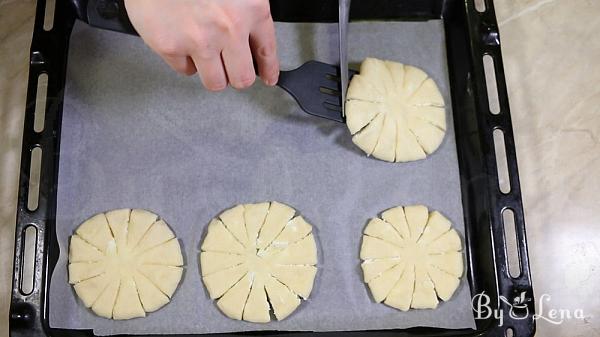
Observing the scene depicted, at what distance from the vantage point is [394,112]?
220 centimetres

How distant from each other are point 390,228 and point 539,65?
85 centimetres

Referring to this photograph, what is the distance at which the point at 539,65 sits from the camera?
7.64 ft

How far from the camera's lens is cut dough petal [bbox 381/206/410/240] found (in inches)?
82.0

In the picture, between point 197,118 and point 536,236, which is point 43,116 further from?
point 536,236

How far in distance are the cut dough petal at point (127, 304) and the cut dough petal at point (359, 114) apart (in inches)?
34.2

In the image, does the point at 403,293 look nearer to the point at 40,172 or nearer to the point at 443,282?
the point at 443,282

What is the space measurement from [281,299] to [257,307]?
8 centimetres

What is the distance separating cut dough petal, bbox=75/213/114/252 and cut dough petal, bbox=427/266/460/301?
1.03 metres

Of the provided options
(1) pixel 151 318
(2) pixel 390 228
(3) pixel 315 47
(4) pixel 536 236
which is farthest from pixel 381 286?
(3) pixel 315 47

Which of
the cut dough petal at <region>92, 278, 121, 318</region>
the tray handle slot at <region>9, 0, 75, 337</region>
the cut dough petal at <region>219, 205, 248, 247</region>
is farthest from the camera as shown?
the cut dough petal at <region>219, 205, 248, 247</region>

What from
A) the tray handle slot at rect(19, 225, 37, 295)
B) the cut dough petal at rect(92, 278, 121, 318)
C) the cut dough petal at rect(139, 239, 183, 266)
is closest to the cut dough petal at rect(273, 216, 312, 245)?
the cut dough petal at rect(139, 239, 183, 266)

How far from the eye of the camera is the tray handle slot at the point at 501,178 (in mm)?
1887

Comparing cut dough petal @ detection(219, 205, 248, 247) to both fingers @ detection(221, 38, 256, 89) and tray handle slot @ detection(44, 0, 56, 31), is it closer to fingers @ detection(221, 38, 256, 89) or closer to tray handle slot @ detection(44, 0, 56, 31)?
fingers @ detection(221, 38, 256, 89)

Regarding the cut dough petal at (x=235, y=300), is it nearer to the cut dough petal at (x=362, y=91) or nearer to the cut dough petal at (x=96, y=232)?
the cut dough petal at (x=96, y=232)
